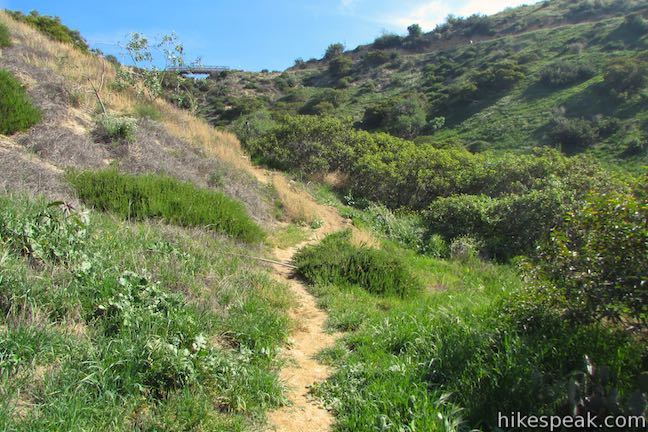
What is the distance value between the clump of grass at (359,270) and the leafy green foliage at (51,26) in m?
16.7

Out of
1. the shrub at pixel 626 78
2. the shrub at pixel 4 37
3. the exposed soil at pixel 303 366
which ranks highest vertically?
the shrub at pixel 626 78

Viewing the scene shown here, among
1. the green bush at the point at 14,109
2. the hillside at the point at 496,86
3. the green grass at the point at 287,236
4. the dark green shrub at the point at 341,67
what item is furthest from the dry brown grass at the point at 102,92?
the dark green shrub at the point at 341,67

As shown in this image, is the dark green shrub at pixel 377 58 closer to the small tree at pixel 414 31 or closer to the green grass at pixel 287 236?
the small tree at pixel 414 31

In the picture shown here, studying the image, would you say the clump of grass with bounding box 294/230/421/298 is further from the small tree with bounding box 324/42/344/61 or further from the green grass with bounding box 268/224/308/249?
the small tree with bounding box 324/42/344/61

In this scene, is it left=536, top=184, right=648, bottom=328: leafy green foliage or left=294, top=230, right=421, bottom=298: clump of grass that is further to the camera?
left=294, top=230, right=421, bottom=298: clump of grass

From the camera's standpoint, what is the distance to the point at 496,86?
123 feet

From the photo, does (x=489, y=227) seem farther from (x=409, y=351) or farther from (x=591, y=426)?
(x=591, y=426)

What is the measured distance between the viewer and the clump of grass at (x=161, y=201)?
6.72 meters

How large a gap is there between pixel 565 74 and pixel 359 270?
3329 centimetres

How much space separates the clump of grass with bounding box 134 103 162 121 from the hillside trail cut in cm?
758

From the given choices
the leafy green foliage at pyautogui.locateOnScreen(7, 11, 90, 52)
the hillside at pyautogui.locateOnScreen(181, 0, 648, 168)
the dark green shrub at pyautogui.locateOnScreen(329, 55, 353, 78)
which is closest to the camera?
the leafy green foliage at pyautogui.locateOnScreen(7, 11, 90, 52)

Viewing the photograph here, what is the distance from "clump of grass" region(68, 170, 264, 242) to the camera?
6.72 meters

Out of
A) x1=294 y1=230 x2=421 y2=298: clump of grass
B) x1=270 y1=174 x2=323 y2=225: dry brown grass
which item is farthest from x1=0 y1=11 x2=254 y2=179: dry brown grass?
x1=294 y1=230 x2=421 y2=298: clump of grass

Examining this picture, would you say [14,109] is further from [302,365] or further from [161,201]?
[302,365]
